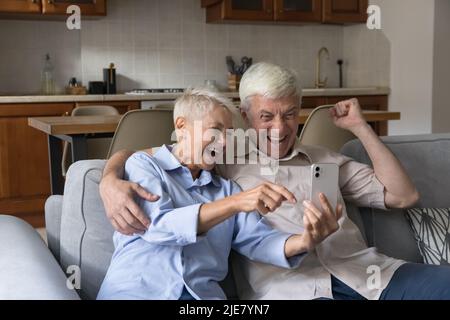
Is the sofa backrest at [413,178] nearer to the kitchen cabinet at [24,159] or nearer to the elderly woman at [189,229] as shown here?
the elderly woman at [189,229]

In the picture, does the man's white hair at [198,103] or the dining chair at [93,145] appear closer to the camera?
the man's white hair at [198,103]

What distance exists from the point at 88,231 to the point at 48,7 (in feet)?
10.0

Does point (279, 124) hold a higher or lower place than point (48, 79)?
lower

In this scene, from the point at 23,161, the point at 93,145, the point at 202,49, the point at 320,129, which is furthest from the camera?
the point at 202,49

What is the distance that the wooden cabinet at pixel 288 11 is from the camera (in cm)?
464

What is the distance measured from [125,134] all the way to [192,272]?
1407 mm

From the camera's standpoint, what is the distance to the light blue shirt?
1.26 m

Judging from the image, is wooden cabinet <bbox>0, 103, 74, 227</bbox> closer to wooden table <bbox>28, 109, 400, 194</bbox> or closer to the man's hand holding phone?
wooden table <bbox>28, 109, 400, 194</bbox>

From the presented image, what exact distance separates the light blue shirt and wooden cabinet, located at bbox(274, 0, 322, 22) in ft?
11.6

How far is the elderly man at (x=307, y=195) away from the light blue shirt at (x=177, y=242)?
8 centimetres

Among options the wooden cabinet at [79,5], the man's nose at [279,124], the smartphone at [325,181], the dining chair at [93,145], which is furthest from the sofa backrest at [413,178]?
the wooden cabinet at [79,5]

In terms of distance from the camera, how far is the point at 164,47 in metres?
4.83

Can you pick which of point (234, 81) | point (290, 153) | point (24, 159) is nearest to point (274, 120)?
point (290, 153)

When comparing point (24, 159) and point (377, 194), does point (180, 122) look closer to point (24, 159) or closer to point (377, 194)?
point (377, 194)
